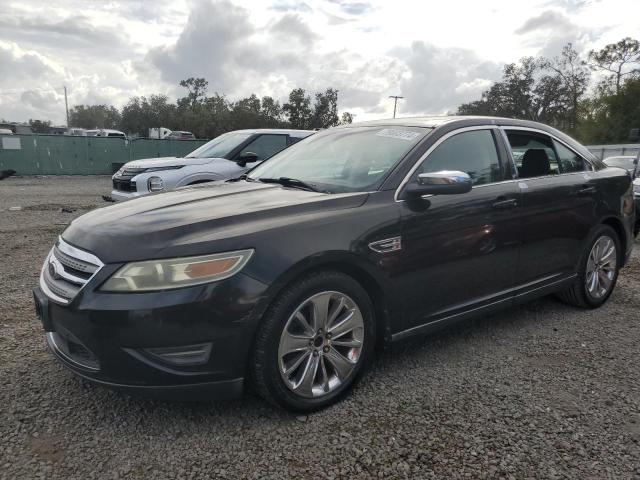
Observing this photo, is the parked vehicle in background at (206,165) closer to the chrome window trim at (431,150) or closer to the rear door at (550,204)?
the chrome window trim at (431,150)

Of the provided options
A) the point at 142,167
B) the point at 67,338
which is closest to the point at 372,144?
the point at 67,338

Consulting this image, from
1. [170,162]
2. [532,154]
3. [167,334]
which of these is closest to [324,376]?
[167,334]

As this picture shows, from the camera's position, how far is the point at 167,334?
2.32m

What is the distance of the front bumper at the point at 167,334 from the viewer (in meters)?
2.31

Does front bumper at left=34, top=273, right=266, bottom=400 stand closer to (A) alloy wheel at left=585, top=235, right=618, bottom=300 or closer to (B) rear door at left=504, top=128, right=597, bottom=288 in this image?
(B) rear door at left=504, top=128, right=597, bottom=288

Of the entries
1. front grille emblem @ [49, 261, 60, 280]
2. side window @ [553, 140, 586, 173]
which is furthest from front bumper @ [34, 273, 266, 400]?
side window @ [553, 140, 586, 173]

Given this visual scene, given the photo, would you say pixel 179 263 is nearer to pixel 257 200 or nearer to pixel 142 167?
pixel 257 200

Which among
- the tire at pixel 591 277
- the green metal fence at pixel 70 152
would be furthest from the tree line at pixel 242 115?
the tire at pixel 591 277

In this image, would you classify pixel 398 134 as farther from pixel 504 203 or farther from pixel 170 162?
pixel 170 162

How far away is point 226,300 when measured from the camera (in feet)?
7.77

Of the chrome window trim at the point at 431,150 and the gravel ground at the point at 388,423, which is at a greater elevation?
the chrome window trim at the point at 431,150

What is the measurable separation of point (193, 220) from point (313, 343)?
0.90 metres

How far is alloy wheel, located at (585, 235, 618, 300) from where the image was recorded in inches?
175

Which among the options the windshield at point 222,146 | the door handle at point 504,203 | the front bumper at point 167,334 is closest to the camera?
the front bumper at point 167,334
